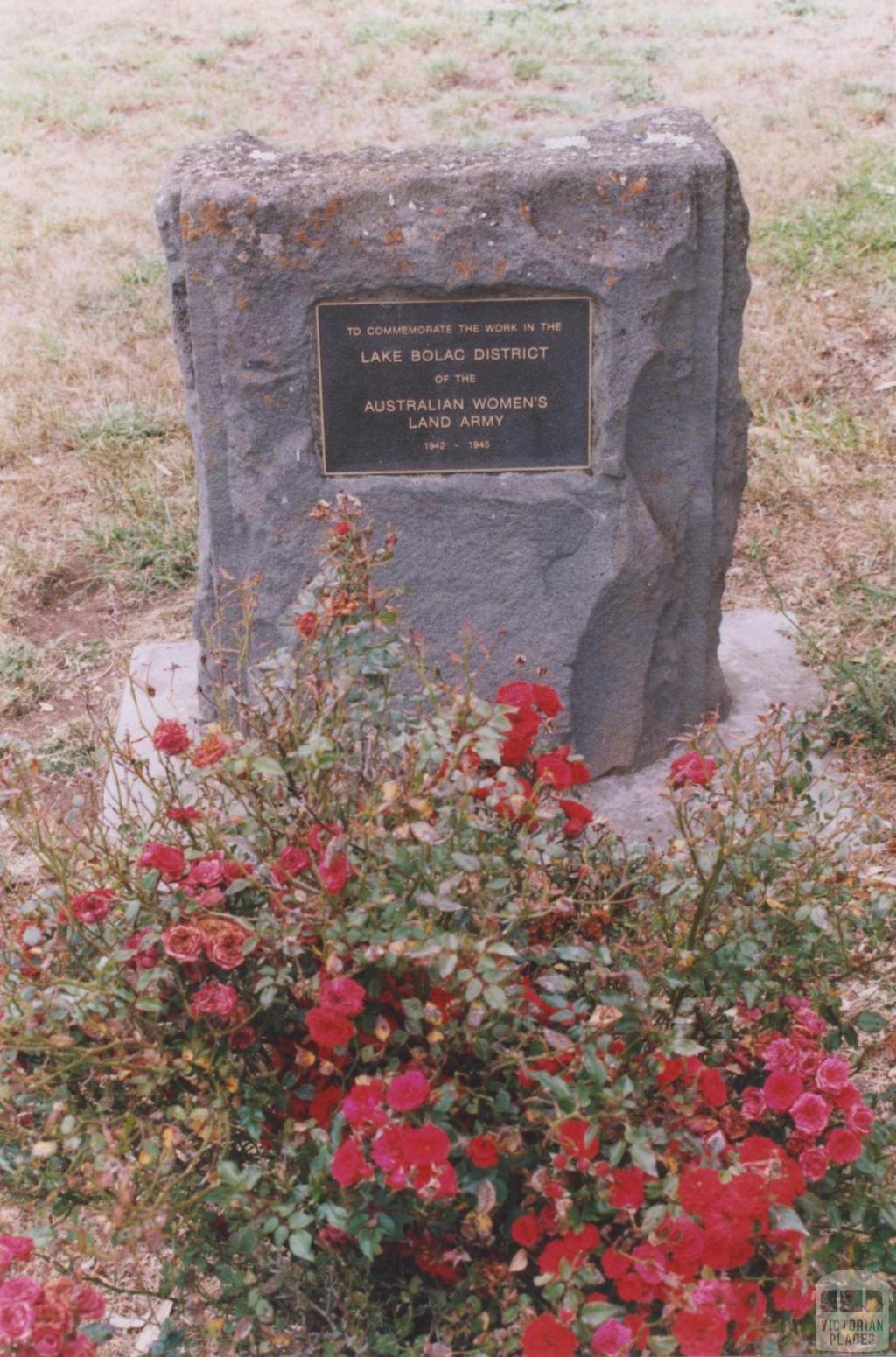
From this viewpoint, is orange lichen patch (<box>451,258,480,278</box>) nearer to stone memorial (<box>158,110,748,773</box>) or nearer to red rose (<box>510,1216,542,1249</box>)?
stone memorial (<box>158,110,748,773</box>)

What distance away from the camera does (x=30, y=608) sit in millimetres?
4562

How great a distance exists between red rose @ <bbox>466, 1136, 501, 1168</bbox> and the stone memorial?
1.51 metres

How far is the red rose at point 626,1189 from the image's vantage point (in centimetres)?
163

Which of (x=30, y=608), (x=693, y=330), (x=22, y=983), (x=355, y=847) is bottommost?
(x=30, y=608)

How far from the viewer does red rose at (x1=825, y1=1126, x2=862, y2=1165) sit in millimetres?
1724

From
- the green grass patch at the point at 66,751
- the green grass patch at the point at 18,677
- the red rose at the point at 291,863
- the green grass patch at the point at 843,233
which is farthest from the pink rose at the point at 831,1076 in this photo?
the green grass patch at the point at 843,233

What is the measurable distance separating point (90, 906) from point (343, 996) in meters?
0.37

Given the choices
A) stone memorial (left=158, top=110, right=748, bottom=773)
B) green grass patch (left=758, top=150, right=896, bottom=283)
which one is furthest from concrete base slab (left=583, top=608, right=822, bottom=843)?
green grass patch (left=758, top=150, right=896, bottom=283)

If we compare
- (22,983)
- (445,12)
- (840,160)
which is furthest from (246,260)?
(445,12)

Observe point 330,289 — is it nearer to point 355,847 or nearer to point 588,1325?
point 355,847

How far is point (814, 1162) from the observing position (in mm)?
1748

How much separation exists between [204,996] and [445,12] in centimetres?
960

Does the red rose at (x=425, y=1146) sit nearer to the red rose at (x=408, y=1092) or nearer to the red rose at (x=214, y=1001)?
the red rose at (x=408, y=1092)
